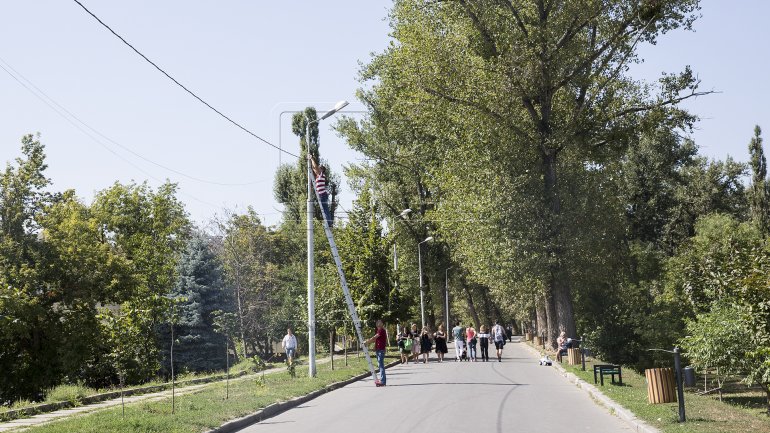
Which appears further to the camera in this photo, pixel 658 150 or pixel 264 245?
pixel 264 245

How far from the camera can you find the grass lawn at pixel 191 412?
14164 millimetres

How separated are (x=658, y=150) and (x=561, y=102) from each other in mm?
25528

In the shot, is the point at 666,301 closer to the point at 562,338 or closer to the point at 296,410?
the point at 562,338

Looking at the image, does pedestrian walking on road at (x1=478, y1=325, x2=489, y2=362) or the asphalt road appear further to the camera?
pedestrian walking on road at (x1=478, y1=325, x2=489, y2=362)

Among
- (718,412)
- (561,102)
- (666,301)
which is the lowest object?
(718,412)

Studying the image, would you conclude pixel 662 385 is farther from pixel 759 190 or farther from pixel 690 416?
pixel 759 190

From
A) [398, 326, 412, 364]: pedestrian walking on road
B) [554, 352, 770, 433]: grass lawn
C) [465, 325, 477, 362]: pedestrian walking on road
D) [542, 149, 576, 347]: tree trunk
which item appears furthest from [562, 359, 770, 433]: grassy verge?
[398, 326, 412, 364]: pedestrian walking on road

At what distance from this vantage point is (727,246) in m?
29.4

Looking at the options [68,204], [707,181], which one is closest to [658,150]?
[707,181]

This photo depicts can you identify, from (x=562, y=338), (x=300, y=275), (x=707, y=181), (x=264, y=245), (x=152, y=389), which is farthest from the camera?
(x=264, y=245)

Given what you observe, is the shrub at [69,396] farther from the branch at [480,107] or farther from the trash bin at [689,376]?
the branch at [480,107]

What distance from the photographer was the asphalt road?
14.5m

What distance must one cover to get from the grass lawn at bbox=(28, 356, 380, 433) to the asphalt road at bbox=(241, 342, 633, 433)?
2.34ft

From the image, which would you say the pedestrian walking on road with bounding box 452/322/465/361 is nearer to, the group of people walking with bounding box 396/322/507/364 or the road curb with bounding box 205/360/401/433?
the group of people walking with bounding box 396/322/507/364
